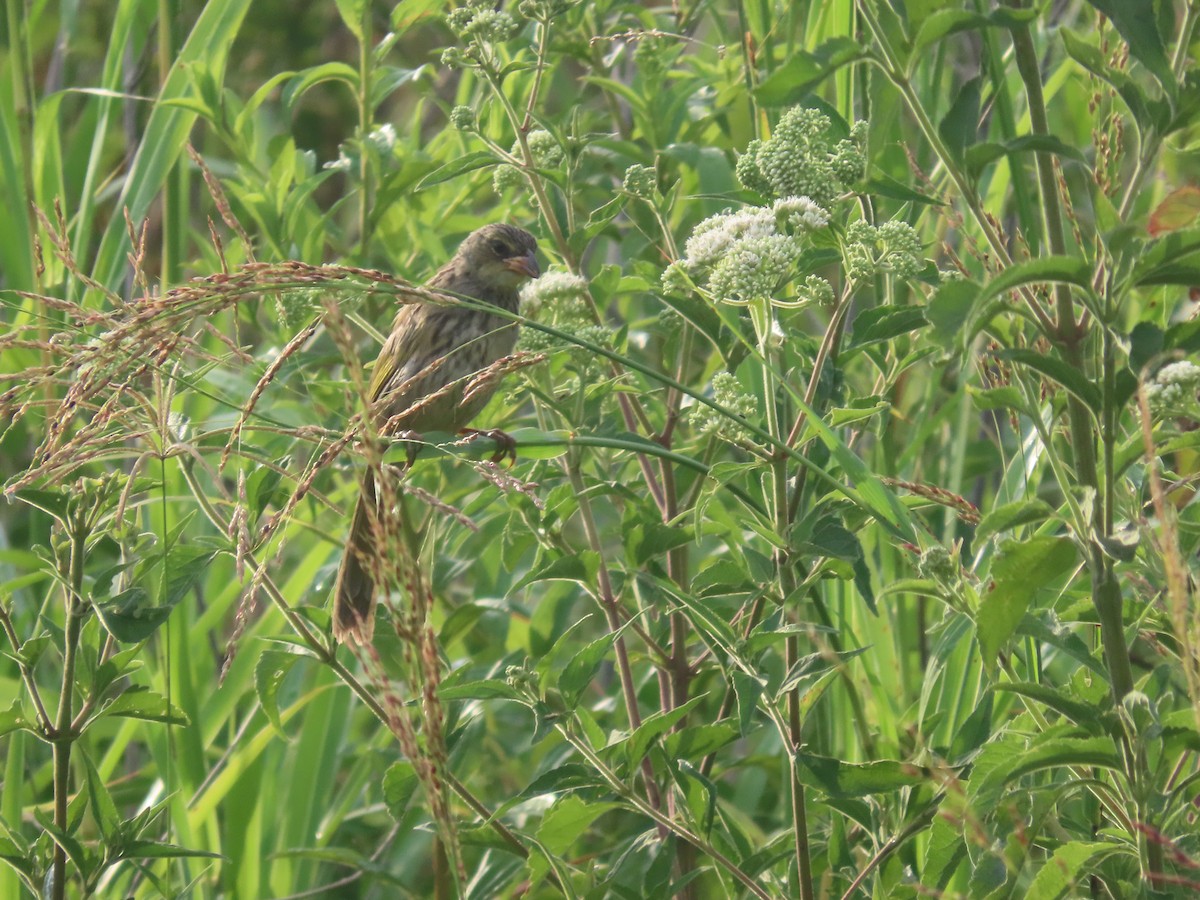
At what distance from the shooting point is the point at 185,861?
2.98m

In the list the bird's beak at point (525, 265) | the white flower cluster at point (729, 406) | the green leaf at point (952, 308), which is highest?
the green leaf at point (952, 308)

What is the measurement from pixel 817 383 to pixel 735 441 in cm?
17

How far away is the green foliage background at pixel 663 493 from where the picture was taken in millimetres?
1698

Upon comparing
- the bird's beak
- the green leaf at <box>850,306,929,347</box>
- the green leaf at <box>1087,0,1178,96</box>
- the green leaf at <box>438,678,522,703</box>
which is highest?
the green leaf at <box>1087,0,1178,96</box>

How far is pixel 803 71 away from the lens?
167 cm

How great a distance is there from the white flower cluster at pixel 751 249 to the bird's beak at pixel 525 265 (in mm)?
1550

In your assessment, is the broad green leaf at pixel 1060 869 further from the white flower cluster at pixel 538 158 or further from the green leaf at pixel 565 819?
the white flower cluster at pixel 538 158

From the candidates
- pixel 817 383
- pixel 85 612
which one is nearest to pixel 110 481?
pixel 85 612

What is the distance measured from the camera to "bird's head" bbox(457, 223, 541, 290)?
3742 mm

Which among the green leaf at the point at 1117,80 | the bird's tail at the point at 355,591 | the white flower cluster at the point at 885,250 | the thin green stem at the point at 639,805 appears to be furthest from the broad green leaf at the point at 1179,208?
the bird's tail at the point at 355,591

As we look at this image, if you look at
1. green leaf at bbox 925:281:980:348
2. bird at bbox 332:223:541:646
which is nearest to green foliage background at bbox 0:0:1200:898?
green leaf at bbox 925:281:980:348

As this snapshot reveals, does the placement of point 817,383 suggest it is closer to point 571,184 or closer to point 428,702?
point 571,184

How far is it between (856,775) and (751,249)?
0.77 m

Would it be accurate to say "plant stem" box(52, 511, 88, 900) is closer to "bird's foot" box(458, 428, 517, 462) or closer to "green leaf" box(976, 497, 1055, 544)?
"bird's foot" box(458, 428, 517, 462)
